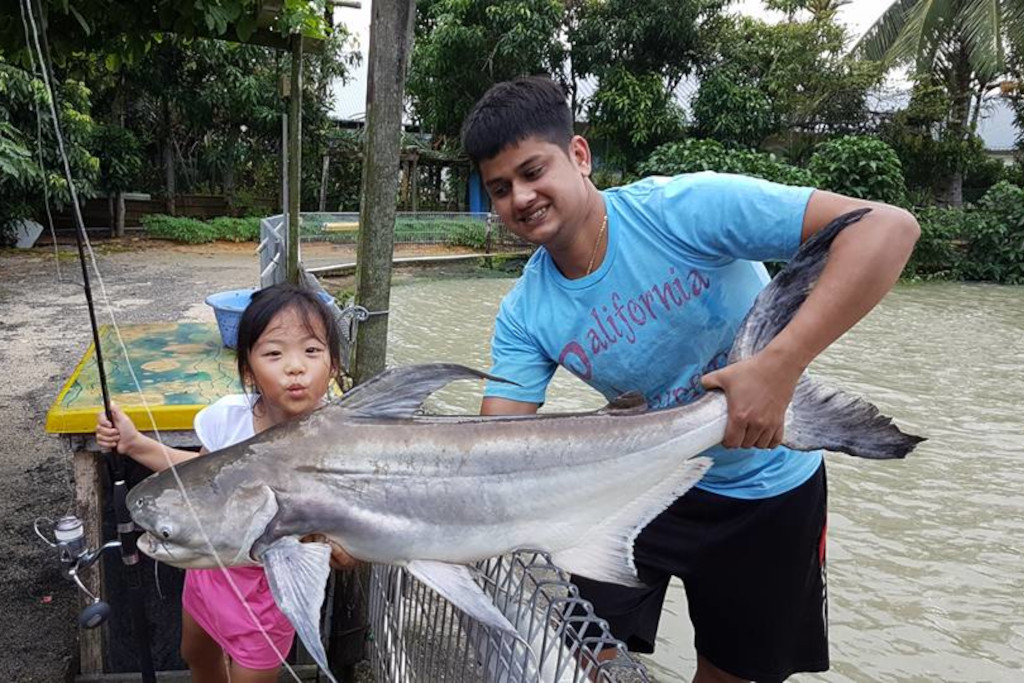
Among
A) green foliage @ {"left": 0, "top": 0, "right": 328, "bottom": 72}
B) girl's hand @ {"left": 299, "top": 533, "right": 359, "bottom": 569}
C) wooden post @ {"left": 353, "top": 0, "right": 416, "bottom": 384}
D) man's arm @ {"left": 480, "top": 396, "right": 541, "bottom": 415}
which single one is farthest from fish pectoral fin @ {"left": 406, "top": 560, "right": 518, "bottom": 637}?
green foliage @ {"left": 0, "top": 0, "right": 328, "bottom": 72}

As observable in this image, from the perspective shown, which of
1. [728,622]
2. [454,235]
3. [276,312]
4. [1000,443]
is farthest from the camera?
[454,235]

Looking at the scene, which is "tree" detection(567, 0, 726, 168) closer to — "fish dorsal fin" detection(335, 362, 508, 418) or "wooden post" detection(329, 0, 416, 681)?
"wooden post" detection(329, 0, 416, 681)

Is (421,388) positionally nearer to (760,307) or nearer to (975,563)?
(760,307)

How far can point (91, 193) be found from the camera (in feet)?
52.2

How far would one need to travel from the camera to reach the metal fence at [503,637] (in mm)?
1608

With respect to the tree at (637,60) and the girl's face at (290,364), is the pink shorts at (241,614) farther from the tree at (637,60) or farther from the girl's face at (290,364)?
the tree at (637,60)

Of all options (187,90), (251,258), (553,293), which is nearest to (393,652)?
(553,293)

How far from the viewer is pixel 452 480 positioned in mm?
1631

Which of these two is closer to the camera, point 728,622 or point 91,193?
point 728,622

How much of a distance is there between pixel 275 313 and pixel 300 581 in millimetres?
879

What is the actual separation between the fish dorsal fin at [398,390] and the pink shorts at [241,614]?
817 millimetres

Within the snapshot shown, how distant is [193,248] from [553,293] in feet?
59.0

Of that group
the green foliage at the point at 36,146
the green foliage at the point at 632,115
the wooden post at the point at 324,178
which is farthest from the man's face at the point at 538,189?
the wooden post at the point at 324,178

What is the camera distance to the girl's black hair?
214cm
